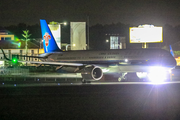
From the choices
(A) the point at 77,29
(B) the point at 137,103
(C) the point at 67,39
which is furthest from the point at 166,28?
(B) the point at 137,103

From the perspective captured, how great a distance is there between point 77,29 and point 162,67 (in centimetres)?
3605

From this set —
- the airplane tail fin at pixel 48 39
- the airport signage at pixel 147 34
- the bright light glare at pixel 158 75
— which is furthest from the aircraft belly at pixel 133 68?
the airport signage at pixel 147 34

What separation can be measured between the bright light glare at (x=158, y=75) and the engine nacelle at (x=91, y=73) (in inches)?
194

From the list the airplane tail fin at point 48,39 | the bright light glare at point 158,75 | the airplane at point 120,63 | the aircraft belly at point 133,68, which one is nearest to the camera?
the airplane at point 120,63

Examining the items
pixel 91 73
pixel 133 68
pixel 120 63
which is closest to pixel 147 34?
pixel 120 63

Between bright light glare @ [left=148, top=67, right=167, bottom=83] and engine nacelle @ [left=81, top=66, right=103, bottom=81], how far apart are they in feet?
16.2

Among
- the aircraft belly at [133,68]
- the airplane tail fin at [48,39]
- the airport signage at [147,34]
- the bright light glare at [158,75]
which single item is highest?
the airport signage at [147,34]

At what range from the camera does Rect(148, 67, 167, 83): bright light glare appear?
24.5 meters

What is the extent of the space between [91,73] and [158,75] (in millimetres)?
8700

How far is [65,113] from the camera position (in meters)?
9.93

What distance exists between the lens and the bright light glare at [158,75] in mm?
24500

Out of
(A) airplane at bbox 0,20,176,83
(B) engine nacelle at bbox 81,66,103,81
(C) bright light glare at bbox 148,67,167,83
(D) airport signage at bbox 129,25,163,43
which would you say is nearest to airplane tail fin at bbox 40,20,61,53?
(A) airplane at bbox 0,20,176,83

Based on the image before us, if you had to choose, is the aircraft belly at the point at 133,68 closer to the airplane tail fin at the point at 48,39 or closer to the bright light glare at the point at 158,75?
the bright light glare at the point at 158,75

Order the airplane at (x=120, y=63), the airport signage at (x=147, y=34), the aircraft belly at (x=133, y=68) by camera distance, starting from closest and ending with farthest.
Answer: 1. the airplane at (x=120, y=63)
2. the aircraft belly at (x=133, y=68)
3. the airport signage at (x=147, y=34)
